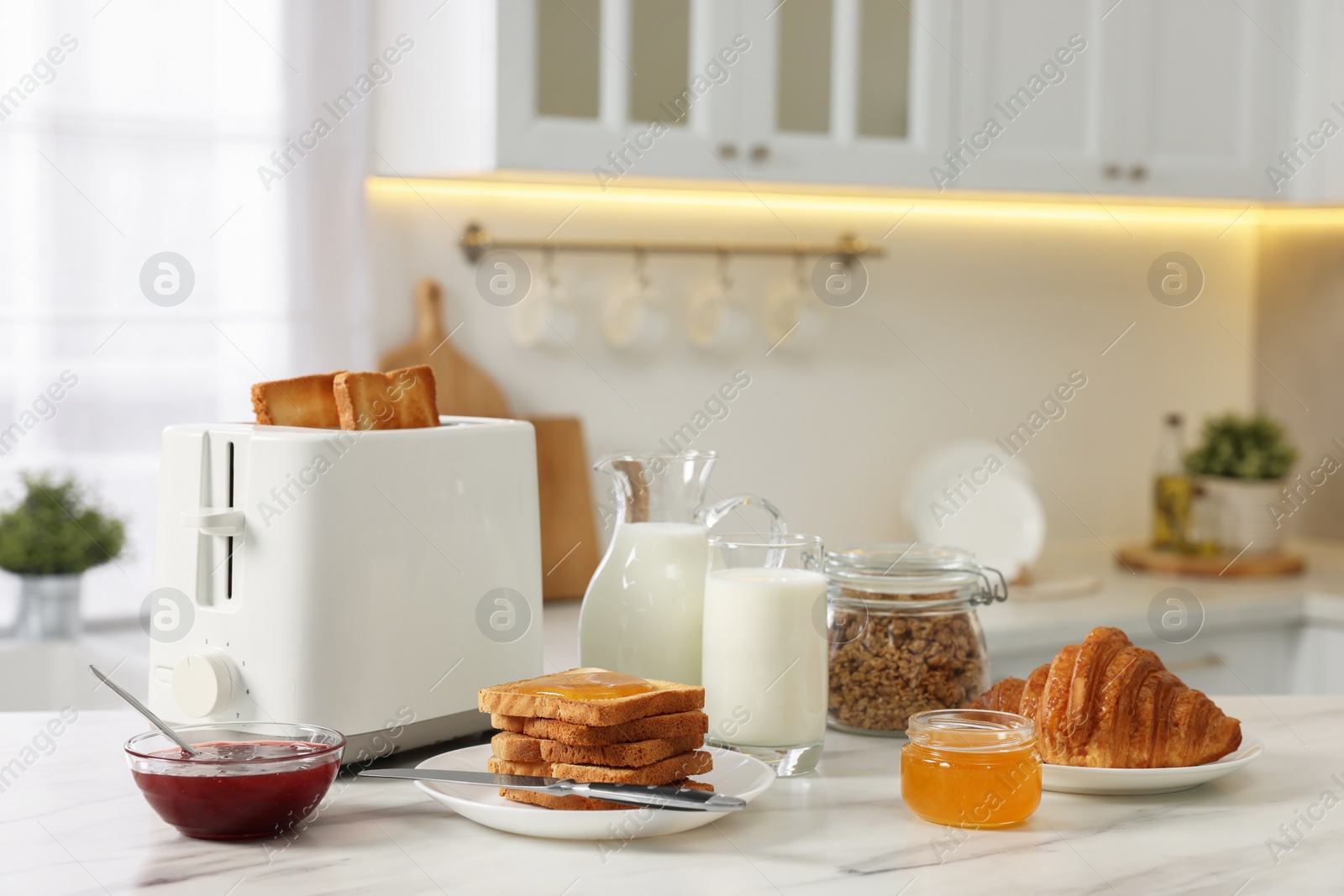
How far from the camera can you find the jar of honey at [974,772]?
908 millimetres

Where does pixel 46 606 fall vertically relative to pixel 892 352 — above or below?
below

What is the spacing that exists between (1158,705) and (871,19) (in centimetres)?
160

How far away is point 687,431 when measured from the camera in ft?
8.29

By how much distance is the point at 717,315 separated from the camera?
253 centimetres

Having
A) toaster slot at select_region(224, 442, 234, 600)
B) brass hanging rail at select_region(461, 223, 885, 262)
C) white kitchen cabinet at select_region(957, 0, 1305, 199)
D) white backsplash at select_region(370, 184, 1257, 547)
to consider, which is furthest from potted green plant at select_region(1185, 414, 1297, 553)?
toaster slot at select_region(224, 442, 234, 600)

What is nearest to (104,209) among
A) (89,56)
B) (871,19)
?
(89,56)

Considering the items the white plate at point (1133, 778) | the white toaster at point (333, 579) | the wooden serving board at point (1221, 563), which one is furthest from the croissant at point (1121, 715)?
the wooden serving board at point (1221, 563)

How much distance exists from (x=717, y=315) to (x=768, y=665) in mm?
1579

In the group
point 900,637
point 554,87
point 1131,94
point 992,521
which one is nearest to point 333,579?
point 900,637

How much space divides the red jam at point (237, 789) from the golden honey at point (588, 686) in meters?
0.14

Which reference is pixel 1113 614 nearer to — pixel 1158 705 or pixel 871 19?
pixel 871 19

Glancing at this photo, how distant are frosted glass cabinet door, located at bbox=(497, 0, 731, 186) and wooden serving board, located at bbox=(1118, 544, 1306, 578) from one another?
1.21 metres

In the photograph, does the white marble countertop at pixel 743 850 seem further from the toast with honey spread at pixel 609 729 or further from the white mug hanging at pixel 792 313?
the white mug hanging at pixel 792 313

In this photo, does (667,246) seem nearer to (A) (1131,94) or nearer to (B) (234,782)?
(A) (1131,94)
